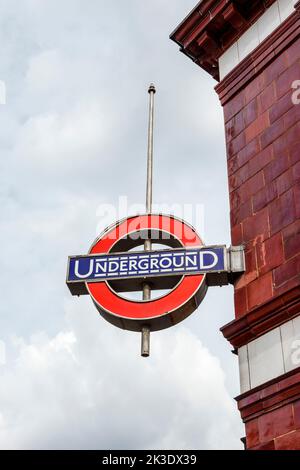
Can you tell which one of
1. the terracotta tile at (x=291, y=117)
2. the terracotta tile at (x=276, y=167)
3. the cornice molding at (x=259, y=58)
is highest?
the cornice molding at (x=259, y=58)

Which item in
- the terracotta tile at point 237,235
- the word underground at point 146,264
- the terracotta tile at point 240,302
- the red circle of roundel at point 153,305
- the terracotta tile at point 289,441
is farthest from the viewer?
the terracotta tile at point 237,235

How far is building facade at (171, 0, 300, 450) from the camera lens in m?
9.96

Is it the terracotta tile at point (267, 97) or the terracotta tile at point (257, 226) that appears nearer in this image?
the terracotta tile at point (257, 226)

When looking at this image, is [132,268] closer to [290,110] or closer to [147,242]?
[147,242]

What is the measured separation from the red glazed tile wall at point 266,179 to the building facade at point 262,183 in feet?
0.07

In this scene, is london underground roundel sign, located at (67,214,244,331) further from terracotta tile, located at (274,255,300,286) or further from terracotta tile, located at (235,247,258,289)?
terracotta tile, located at (274,255,300,286)

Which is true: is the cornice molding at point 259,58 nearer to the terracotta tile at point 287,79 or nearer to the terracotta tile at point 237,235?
the terracotta tile at point 287,79

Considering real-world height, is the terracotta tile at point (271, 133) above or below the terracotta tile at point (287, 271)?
above

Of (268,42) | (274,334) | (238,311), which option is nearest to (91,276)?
(238,311)

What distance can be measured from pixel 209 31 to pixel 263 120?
3342mm

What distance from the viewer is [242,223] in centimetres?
1234

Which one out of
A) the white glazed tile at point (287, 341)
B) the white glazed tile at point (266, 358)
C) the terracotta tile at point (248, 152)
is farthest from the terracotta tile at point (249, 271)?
the terracotta tile at point (248, 152)

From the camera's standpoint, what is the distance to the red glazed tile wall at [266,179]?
11.1 meters

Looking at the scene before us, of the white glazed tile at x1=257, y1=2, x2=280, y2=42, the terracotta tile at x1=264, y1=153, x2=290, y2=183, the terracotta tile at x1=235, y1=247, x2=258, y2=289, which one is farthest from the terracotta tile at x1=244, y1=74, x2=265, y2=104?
the terracotta tile at x1=235, y1=247, x2=258, y2=289
